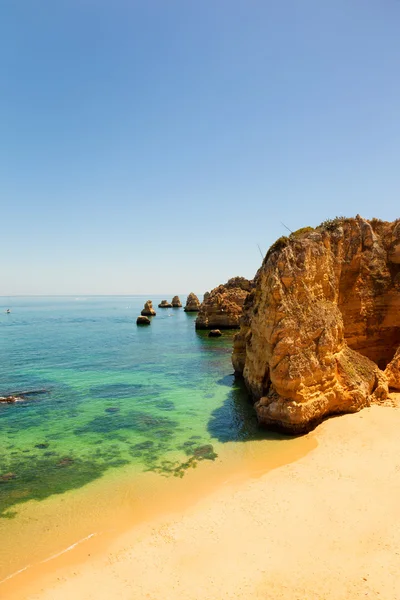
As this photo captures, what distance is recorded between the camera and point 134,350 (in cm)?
5156

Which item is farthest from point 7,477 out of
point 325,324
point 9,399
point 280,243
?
point 280,243

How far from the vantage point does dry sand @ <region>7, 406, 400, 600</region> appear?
9.71 metres

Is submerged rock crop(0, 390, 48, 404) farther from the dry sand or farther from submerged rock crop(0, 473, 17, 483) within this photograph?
the dry sand

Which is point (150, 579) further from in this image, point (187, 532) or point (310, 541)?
point (310, 541)

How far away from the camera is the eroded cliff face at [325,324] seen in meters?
19.5

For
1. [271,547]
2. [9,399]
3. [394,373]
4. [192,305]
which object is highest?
[192,305]

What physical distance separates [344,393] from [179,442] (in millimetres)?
9751

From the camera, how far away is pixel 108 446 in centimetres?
1964

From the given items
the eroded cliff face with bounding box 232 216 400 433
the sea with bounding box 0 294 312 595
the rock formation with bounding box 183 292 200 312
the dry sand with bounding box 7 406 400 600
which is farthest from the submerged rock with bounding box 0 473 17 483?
the rock formation with bounding box 183 292 200 312

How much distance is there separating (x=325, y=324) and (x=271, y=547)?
12369mm

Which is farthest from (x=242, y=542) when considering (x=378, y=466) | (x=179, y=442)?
(x=179, y=442)

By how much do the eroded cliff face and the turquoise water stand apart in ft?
10.7

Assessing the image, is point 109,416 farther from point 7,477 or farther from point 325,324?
point 325,324

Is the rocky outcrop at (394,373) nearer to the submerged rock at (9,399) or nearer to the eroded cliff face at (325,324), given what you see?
the eroded cliff face at (325,324)
